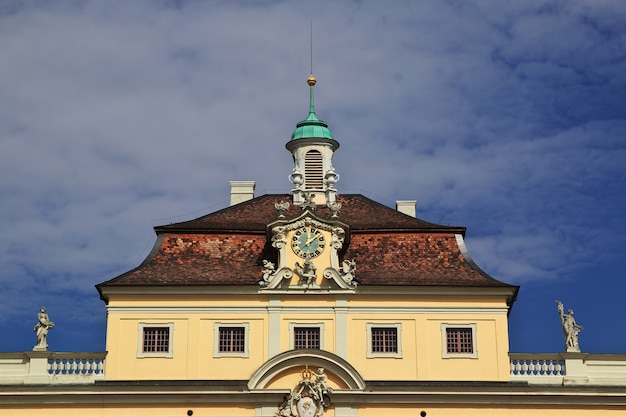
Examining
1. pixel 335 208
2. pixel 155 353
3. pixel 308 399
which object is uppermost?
pixel 335 208

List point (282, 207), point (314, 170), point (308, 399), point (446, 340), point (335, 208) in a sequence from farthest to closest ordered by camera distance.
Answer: point (314, 170), point (335, 208), point (282, 207), point (446, 340), point (308, 399)

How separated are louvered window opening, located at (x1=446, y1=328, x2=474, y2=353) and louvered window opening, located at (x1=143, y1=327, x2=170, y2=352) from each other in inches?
414

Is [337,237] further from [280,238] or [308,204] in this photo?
[280,238]

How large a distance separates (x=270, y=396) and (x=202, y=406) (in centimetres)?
251

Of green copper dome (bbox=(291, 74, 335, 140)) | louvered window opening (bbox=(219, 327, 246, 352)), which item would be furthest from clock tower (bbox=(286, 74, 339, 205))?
louvered window opening (bbox=(219, 327, 246, 352))

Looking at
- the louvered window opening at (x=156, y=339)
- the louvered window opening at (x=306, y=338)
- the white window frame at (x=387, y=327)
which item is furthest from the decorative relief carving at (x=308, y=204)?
the louvered window opening at (x=156, y=339)

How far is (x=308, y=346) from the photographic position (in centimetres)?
4931

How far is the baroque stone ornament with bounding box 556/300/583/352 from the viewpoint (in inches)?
1959

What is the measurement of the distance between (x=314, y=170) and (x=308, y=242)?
6408 millimetres

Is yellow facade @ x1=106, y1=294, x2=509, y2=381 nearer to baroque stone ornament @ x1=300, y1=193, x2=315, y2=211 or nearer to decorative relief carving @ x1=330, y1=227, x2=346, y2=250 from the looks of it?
decorative relief carving @ x1=330, y1=227, x2=346, y2=250

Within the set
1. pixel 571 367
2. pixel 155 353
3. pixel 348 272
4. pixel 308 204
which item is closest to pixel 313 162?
pixel 308 204

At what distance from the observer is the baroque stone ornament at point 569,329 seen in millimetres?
49750

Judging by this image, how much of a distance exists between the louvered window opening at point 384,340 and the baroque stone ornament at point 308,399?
8.37 feet

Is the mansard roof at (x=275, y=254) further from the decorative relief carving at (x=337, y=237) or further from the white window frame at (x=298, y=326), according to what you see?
the white window frame at (x=298, y=326)
